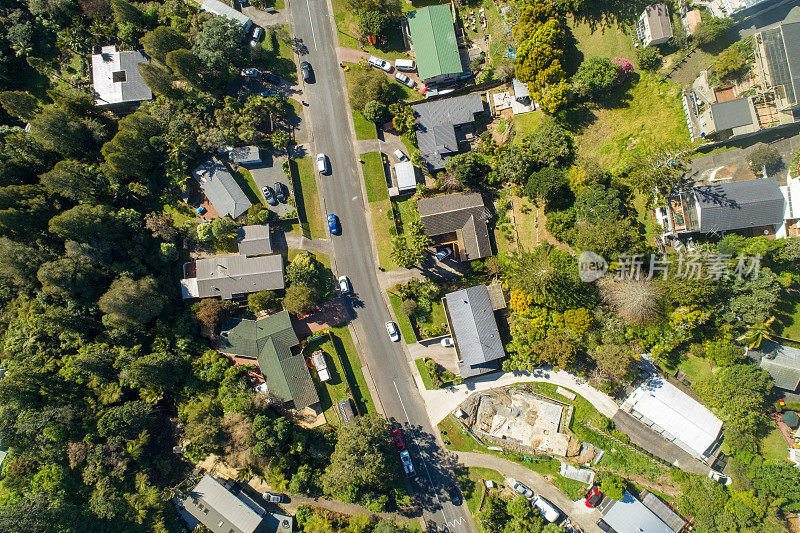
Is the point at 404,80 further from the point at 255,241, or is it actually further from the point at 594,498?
the point at 594,498

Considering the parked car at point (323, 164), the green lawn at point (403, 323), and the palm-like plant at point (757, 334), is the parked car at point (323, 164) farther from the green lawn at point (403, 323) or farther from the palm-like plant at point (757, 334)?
the palm-like plant at point (757, 334)

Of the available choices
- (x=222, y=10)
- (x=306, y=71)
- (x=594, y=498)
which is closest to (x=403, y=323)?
(x=594, y=498)

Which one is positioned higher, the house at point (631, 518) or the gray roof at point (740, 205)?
the gray roof at point (740, 205)

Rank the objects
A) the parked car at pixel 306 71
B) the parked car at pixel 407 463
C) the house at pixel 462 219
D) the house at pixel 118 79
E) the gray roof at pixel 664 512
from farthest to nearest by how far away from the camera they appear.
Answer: the parked car at pixel 306 71
the house at pixel 118 79
the house at pixel 462 219
the parked car at pixel 407 463
the gray roof at pixel 664 512

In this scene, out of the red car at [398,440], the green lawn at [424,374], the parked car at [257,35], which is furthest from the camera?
the parked car at [257,35]

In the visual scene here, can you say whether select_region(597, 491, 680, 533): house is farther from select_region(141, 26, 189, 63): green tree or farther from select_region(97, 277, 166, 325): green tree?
select_region(141, 26, 189, 63): green tree

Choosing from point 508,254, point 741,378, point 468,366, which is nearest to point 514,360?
point 468,366

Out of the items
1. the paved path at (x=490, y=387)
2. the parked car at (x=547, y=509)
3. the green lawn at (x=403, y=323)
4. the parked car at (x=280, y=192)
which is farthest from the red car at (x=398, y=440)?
the parked car at (x=280, y=192)

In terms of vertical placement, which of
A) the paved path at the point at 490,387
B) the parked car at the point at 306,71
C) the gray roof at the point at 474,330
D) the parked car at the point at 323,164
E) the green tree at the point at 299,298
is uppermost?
the parked car at the point at 306,71
